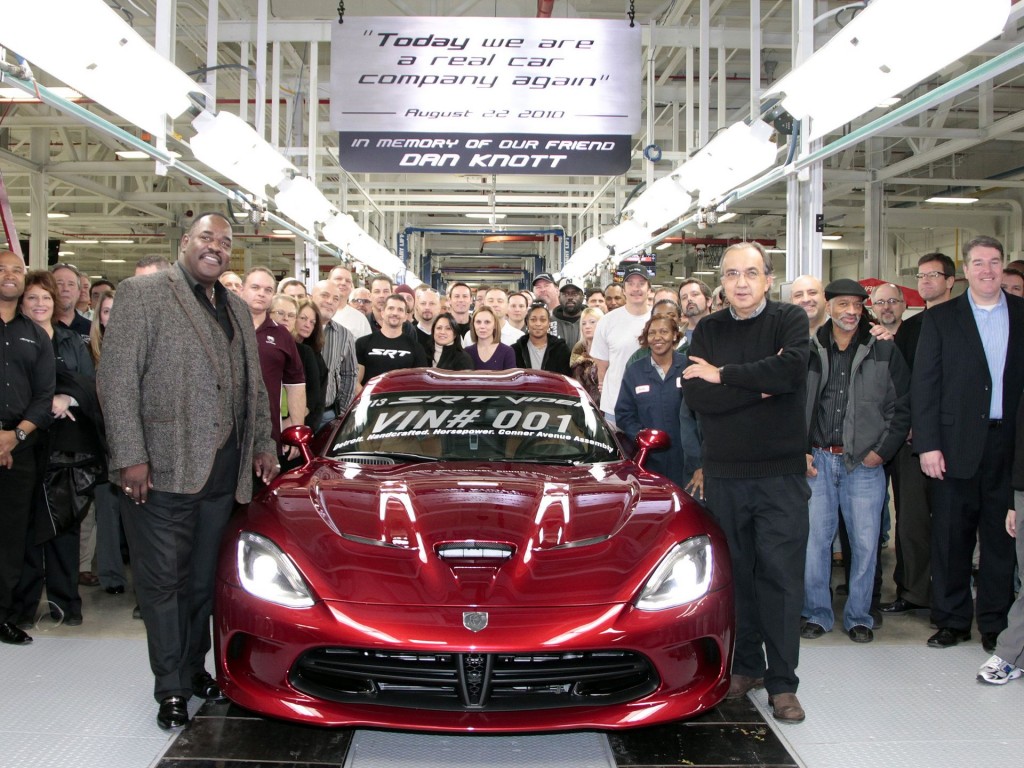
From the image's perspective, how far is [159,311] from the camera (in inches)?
130

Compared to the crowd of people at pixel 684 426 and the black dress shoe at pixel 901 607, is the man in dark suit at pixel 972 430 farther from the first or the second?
the black dress shoe at pixel 901 607

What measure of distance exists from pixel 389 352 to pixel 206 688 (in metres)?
3.28

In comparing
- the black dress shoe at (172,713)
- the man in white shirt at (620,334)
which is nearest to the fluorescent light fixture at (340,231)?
the man in white shirt at (620,334)

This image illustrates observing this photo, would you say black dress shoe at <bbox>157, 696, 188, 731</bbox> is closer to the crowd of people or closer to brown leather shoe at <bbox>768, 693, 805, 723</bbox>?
the crowd of people

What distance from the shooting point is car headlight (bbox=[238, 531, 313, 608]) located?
9.41 feet

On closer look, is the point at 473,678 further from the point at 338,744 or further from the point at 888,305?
the point at 888,305

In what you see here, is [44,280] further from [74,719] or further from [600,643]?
[600,643]

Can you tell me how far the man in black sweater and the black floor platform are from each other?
227 mm

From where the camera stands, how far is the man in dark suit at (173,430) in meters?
3.22

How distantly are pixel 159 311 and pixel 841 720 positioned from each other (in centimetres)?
281

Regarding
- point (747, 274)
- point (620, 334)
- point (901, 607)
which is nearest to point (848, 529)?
point (901, 607)

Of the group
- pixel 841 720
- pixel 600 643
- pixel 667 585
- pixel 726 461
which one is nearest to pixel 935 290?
pixel 726 461

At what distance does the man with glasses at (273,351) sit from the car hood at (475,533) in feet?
4.75

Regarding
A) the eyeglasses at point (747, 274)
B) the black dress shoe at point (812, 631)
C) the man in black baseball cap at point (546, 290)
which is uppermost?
the man in black baseball cap at point (546, 290)
